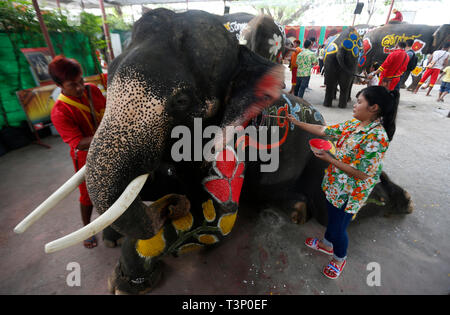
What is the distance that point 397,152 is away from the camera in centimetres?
353

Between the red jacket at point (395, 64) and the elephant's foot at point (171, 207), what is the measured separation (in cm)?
522

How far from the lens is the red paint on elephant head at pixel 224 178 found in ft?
4.32

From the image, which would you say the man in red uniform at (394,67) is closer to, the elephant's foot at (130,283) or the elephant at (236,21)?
the elephant at (236,21)

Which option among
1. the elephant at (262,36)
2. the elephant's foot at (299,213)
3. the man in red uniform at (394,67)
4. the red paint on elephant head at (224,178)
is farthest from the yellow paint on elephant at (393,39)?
the red paint on elephant head at (224,178)

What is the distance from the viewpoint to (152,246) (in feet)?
4.36

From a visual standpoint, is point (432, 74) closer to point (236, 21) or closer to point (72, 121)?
point (236, 21)

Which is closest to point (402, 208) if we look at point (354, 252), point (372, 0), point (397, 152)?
point (354, 252)

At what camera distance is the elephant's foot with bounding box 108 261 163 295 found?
1.43 meters

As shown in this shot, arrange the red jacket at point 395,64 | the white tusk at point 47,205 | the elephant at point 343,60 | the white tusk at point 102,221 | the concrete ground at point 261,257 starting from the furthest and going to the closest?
the elephant at point 343,60
the red jacket at point 395,64
the concrete ground at point 261,257
the white tusk at point 47,205
the white tusk at point 102,221

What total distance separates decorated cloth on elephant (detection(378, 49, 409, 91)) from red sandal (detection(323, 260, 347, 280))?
14.5ft

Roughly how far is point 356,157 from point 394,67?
4540mm

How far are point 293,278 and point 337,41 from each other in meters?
5.61

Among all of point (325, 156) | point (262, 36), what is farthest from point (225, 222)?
point (262, 36)
